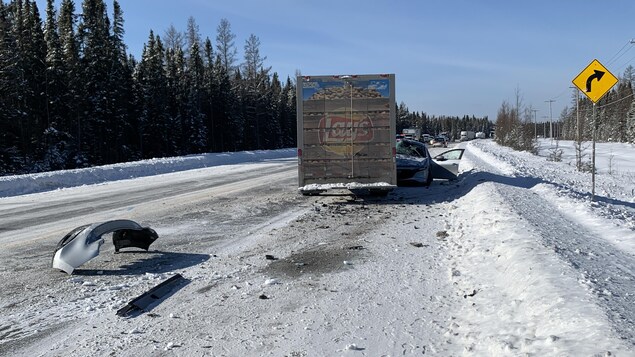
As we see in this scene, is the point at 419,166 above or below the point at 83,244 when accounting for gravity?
above

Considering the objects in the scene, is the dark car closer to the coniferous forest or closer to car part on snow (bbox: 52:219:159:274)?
car part on snow (bbox: 52:219:159:274)

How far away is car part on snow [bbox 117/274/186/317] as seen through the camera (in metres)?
4.59

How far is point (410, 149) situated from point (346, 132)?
15.7ft

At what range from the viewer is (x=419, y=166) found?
1557cm

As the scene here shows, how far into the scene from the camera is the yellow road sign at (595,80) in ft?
37.5

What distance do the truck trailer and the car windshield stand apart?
398cm

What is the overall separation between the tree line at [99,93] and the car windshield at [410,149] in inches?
1516

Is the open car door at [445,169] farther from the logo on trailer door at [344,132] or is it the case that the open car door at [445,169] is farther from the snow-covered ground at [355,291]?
the snow-covered ground at [355,291]

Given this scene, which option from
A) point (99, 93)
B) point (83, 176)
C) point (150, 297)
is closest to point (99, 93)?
point (99, 93)

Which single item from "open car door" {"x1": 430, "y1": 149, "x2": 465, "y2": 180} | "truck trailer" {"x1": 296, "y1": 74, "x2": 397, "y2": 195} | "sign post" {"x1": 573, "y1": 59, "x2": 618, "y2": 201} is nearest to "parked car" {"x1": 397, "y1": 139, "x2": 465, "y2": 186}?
"open car door" {"x1": 430, "y1": 149, "x2": 465, "y2": 180}

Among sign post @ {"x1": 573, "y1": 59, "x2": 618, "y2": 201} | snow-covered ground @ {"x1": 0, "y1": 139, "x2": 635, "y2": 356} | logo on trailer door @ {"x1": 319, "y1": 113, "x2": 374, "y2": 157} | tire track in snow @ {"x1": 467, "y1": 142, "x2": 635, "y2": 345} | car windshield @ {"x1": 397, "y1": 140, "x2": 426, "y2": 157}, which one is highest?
sign post @ {"x1": 573, "y1": 59, "x2": 618, "y2": 201}

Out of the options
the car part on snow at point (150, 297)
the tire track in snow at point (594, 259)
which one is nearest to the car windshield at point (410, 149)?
the tire track in snow at point (594, 259)

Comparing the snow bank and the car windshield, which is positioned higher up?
the car windshield

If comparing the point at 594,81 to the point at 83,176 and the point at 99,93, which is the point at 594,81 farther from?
the point at 99,93
